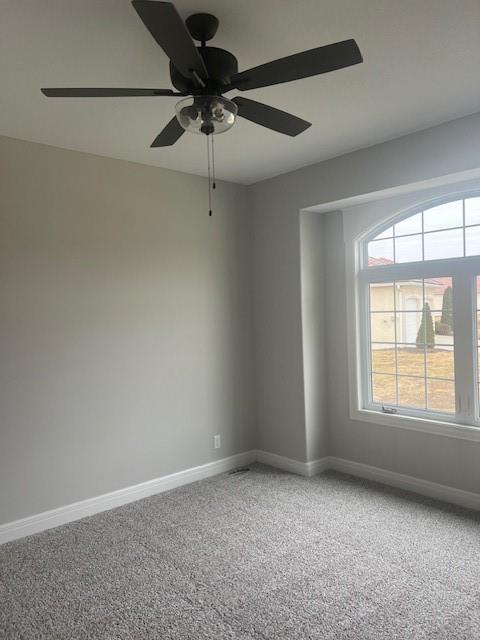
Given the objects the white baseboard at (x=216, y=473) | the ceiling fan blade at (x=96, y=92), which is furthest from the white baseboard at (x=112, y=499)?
the ceiling fan blade at (x=96, y=92)

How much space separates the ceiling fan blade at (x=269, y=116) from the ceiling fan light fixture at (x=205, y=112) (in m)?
0.15

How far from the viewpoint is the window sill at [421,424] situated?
345 cm

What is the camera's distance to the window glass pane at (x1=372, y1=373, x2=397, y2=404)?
13.2 feet

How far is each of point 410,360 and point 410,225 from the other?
3.56 feet

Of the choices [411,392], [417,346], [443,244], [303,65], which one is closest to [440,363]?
[417,346]

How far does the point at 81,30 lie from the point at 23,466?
2633 mm

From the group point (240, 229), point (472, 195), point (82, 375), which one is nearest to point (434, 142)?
point (472, 195)

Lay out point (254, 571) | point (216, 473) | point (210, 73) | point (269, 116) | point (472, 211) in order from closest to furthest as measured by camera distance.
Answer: point (210, 73) < point (269, 116) < point (254, 571) < point (472, 211) < point (216, 473)

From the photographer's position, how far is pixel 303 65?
1.75 m

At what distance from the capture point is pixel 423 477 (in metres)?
3.70

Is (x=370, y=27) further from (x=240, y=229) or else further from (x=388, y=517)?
(x=388, y=517)

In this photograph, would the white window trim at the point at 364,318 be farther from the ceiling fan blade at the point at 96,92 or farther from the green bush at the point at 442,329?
the ceiling fan blade at the point at 96,92

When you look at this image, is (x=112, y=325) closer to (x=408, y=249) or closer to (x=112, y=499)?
(x=112, y=499)

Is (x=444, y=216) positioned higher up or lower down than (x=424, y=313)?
higher up
